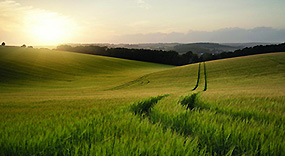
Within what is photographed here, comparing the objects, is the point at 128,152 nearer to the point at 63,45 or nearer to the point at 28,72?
the point at 28,72

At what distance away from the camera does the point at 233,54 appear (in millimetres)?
76188

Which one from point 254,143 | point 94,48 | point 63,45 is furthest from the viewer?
point 63,45

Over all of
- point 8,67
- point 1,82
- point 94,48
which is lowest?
point 1,82

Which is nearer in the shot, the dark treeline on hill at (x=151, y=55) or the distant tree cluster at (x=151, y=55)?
the dark treeline on hill at (x=151, y=55)

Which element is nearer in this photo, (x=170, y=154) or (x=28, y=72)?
(x=170, y=154)

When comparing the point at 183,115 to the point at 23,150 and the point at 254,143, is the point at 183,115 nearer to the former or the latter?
the point at 254,143

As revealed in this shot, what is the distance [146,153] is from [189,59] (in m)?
93.7

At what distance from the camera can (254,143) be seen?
1819 millimetres

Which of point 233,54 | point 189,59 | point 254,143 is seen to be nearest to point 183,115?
point 254,143

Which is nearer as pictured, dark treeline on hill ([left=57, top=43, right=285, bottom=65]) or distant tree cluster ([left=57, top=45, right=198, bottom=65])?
dark treeline on hill ([left=57, top=43, right=285, bottom=65])

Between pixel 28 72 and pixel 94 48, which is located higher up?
pixel 94 48

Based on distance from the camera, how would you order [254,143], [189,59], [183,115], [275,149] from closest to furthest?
[275,149]
[254,143]
[183,115]
[189,59]

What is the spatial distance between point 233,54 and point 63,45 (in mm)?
96672

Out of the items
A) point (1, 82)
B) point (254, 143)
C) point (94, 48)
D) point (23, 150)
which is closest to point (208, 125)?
point (254, 143)
